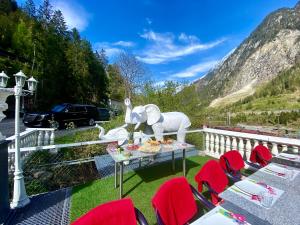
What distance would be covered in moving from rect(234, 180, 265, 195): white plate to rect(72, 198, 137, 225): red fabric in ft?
3.31

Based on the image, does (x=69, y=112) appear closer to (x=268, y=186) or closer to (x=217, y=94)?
(x=268, y=186)

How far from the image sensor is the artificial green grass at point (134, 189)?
9.50 feet

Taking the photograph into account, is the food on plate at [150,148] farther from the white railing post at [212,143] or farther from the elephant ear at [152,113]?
the white railing post at [212,143]

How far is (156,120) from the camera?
4.62 m

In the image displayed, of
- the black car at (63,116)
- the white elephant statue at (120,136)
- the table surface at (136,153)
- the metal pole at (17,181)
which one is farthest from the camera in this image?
the black car at (63,116)

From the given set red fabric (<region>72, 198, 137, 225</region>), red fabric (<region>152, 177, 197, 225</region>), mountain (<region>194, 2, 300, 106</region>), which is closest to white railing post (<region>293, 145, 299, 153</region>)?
red fabric (<region>152, 177, 197, 225</region>)

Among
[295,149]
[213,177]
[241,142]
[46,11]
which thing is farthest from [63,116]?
[46,11]

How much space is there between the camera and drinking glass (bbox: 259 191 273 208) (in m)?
1.50

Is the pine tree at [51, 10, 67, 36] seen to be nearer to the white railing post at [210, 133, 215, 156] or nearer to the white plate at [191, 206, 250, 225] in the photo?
the white railing post at [210, 133, 215, 156]

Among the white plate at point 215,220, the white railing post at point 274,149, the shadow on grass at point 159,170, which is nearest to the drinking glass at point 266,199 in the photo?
the white plate at point 215,220

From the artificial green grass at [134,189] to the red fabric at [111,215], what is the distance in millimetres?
1373

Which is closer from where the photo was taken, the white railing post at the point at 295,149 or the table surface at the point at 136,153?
the table surface at the point at 136,153

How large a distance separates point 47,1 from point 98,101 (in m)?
13.6

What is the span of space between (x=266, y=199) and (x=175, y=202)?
0.71 meters
